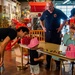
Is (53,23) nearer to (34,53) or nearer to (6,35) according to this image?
(34,53)

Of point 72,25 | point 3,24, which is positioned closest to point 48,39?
point 72,25

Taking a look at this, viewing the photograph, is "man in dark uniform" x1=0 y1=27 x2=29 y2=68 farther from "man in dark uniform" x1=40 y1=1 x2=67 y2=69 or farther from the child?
"man in dark uniform" x1=40 y1=1 x2=67 y2=69

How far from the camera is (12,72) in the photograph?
5.05 m

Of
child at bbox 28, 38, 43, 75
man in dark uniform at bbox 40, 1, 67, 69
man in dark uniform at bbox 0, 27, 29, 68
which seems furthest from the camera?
man in dark uniform at bbox 40, 1, 67, 69

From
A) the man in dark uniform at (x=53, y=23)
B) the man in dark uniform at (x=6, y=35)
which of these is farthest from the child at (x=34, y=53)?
the man in dark uniform at (x=53, y=23)

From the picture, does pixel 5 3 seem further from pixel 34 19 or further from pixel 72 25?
pixel 72 25

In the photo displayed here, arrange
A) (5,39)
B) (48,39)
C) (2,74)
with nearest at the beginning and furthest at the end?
(5,39) < (2,74) < (48,39)

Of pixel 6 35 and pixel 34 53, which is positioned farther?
pixel 34 53

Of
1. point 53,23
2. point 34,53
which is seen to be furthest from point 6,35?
point 53,23

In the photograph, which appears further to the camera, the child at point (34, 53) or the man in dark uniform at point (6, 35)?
the child at point (34, 53)

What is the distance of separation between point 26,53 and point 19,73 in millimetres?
1073

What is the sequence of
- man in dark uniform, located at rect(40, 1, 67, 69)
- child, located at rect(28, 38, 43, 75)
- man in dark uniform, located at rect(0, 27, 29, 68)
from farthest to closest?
man in dark uniform, located at rect(40, 1, 67, 69), child, located at rect(28, 38, 43, 75), man in dark uniform, located at rect(0, 27, 29, 68)

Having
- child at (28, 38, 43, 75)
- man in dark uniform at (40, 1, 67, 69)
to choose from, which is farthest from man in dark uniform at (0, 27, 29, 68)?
man in dark uniform at (40, 1, 67, 69)

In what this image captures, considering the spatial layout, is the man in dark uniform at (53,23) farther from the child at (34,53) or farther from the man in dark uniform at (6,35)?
the man in dark uniform at (6,35)
